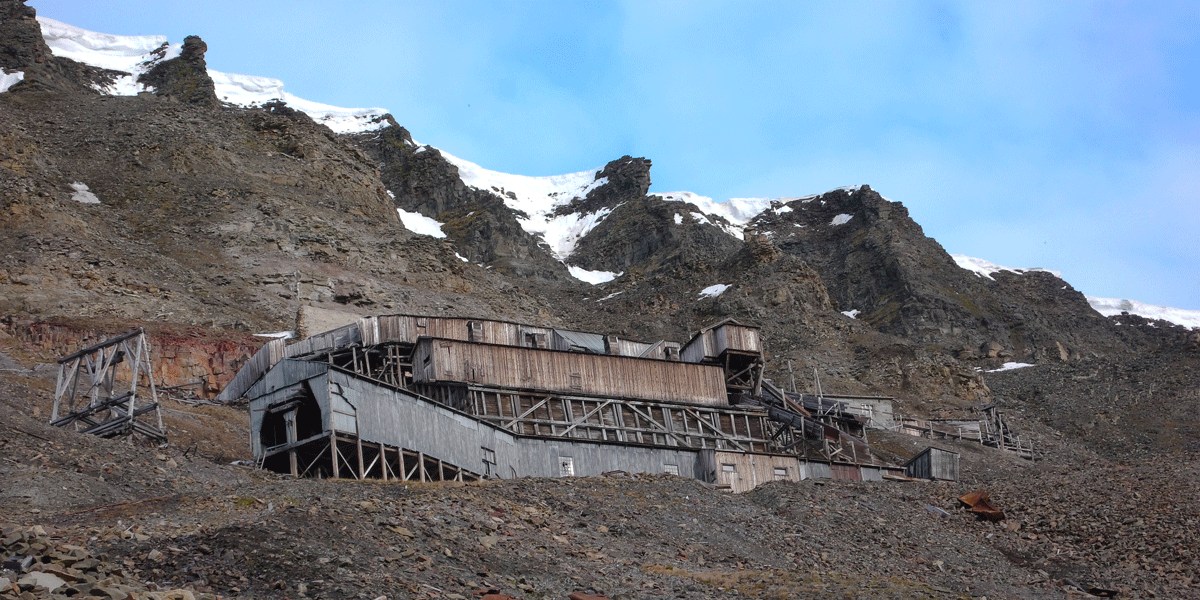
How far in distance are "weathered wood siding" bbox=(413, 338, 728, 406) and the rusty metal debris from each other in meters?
13.0

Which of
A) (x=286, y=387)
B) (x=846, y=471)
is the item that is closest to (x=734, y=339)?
(x=846, y=471)

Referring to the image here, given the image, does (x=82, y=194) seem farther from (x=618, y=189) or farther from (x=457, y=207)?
(x=618, y=189)

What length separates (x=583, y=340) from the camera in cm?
4638

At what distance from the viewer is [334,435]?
31.2 m

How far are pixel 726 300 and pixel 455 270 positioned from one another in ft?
75.3

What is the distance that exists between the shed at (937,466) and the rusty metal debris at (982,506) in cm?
762

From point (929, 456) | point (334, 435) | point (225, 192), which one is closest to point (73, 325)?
point (334, 435)

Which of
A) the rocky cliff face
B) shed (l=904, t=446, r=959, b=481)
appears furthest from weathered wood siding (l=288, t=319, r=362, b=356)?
shed (l=904, t=446, r=959, b=481)

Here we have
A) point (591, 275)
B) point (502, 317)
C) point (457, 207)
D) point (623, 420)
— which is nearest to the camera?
point (623, 420)

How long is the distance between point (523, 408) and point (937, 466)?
48.7 feet

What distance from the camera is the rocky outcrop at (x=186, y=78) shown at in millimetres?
102688

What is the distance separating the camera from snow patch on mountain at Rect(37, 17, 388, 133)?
11394 cm

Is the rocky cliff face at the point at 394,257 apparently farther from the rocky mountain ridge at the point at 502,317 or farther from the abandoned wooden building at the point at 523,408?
the abandoned wooden building at the point at 523,408

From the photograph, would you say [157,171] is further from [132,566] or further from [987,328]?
[987,328]
